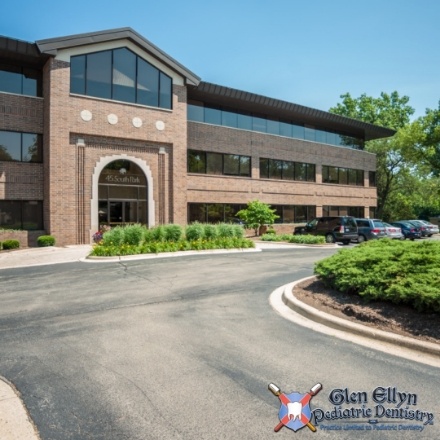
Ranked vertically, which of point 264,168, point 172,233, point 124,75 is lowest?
point 172,233

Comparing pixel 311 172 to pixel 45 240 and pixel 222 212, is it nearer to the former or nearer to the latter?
pixel 222 212

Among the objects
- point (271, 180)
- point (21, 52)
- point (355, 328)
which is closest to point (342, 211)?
point (271, 180)

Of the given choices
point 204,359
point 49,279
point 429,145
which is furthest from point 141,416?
point 429,145

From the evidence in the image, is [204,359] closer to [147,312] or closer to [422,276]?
[147,312]

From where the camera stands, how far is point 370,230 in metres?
26.2

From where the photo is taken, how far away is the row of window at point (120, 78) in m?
22.0

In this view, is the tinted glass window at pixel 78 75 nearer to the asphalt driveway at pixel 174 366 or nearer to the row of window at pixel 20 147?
the row of window at pixel 20 147

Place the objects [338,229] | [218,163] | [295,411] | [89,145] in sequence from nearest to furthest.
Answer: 1. [295,411]
2. [89,145]
3. [338,229]
4. [218,163]

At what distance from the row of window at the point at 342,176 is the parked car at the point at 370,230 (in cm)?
951

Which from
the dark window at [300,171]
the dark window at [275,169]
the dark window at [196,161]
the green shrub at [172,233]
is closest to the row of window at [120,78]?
the dark window at [196,161]

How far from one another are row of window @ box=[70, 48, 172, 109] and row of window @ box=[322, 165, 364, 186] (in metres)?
18.1

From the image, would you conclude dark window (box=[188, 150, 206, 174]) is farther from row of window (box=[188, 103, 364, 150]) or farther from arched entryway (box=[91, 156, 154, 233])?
arched entryway (box=[91, 156, 154, 233])

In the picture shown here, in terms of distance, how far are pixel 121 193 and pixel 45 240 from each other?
5647mm

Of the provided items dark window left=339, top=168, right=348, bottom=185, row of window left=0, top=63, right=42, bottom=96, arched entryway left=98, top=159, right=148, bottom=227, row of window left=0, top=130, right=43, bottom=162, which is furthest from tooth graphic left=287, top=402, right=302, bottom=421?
dark window left=339, top=168, right=348, bottom=185
